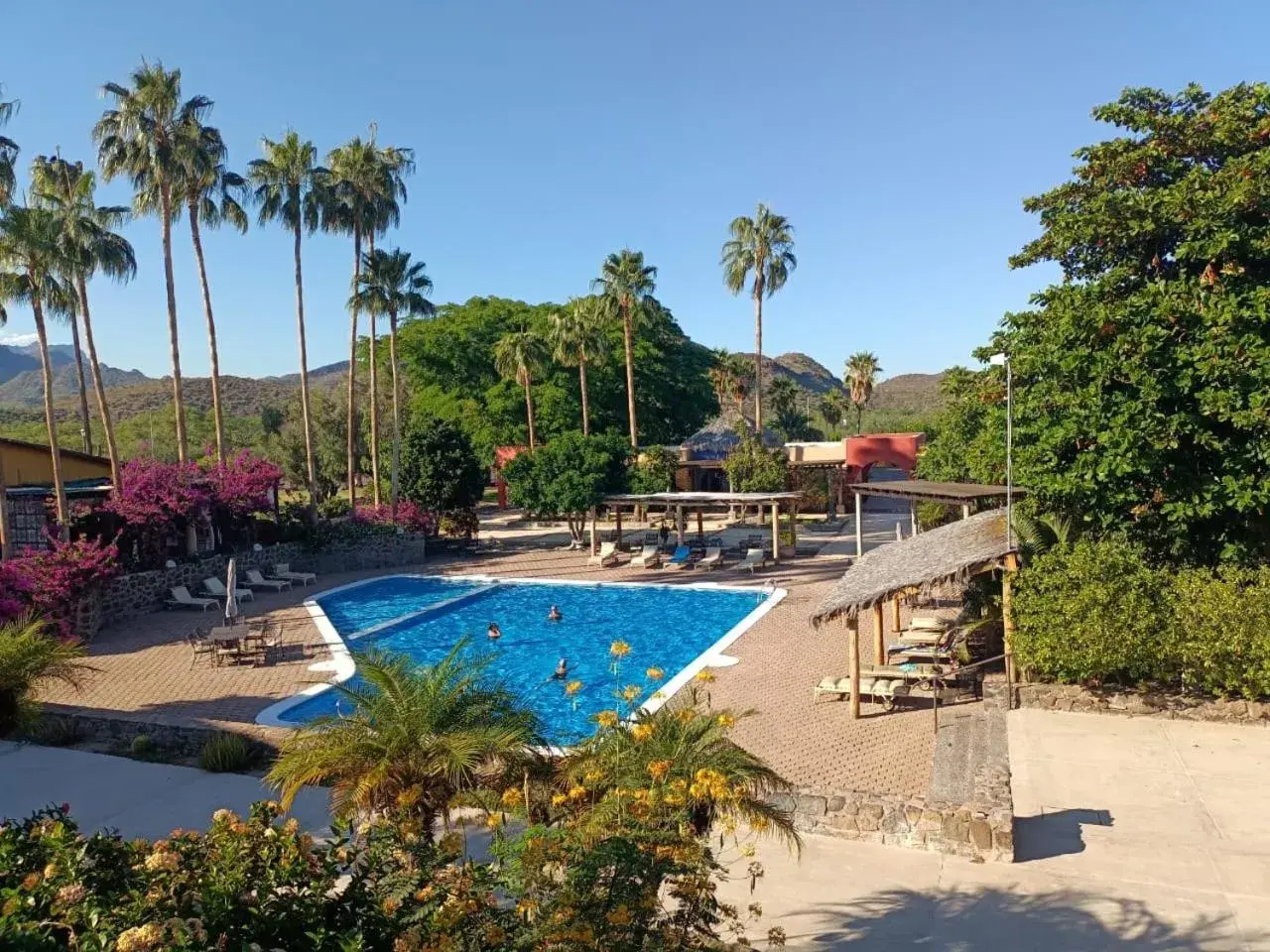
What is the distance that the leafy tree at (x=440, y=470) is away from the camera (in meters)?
30.0

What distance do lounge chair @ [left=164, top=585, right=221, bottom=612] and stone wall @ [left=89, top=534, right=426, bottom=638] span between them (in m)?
0.24

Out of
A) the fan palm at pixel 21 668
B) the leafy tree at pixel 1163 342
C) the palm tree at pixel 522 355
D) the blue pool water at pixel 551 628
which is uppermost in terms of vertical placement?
the palm tree at pixel 522 355

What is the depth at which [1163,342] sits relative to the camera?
1102cm

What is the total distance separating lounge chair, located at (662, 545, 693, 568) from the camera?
26000 mm

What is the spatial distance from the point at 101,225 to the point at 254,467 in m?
7.78

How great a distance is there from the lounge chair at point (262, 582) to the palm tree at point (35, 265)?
4.81 meters

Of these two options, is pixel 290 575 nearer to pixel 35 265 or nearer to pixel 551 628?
pixel 551 628

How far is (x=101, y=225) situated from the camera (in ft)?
76.0

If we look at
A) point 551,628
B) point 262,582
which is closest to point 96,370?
point 262,582

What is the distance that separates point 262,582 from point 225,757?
14.7m

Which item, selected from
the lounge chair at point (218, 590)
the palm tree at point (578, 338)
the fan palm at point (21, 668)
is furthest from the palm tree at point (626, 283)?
the fan palm at point (21, 668)

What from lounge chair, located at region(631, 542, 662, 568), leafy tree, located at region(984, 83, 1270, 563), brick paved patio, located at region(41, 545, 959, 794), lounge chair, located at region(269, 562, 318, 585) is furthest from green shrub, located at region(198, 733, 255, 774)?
lounge chair, located at region(631, 542, 662, 568)

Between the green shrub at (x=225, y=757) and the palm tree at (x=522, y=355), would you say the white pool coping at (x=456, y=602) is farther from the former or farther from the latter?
the palm tree at (x=522, y=355)

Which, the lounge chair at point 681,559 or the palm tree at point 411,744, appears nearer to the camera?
the palm tree at point 411,744
